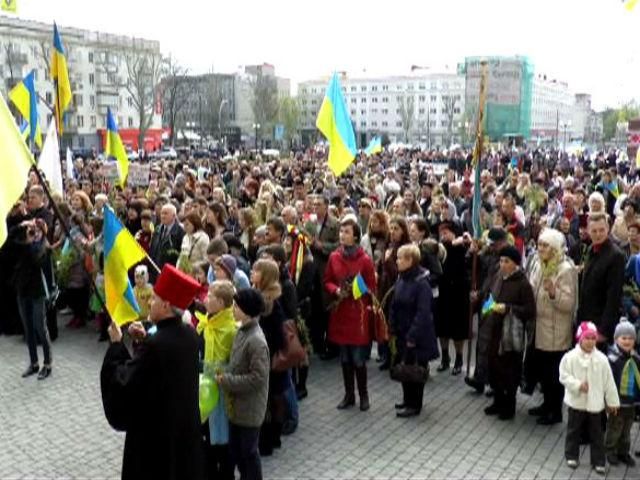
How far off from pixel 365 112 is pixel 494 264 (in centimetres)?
13551

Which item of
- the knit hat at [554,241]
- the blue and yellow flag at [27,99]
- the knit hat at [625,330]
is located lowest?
the knit hat at [625,330]

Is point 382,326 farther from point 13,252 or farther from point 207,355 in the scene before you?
point 13,252

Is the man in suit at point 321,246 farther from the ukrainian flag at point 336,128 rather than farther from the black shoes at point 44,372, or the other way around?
the black shoes at point 44,372

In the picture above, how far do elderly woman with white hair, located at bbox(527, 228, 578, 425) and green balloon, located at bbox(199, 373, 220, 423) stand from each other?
3428mm

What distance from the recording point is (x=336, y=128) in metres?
11.8

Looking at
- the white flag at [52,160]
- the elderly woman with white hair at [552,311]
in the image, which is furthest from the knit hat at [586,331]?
the white flag at [52,160]

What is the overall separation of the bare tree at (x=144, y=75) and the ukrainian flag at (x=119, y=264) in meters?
74.6

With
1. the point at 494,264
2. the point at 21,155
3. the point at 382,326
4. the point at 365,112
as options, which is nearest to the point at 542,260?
the point at 494,264

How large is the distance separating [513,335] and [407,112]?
121894mm

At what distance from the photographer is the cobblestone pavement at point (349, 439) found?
235 inches

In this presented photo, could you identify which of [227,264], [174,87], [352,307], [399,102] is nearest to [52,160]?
[227,264]

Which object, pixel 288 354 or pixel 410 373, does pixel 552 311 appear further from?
pixel 288 354

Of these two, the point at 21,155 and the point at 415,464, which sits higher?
the point at 21,155

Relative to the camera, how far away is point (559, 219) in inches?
424
